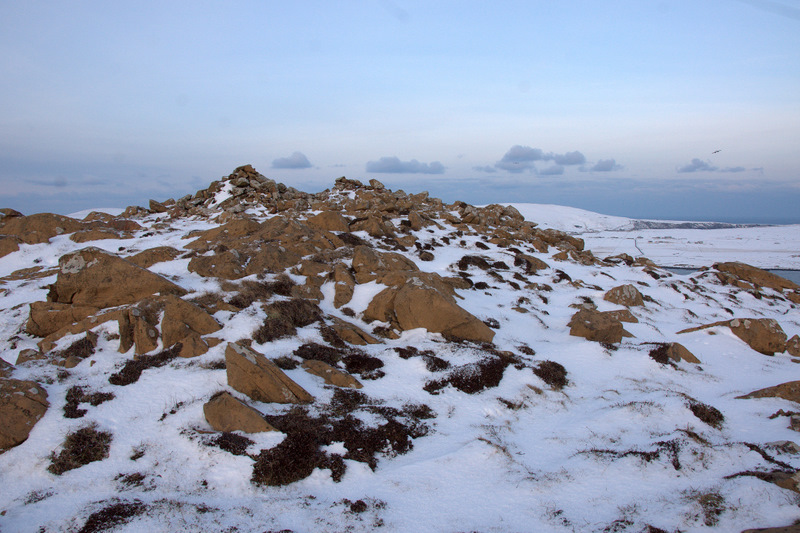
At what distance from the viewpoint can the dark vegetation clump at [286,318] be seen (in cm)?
1488

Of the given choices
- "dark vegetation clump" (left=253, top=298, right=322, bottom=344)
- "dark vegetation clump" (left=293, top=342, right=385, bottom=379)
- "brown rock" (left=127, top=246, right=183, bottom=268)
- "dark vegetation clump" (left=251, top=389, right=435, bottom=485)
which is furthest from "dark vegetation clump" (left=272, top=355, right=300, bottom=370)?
Result: "brown rock" (left=127, top=246, right=183, bottom=268)

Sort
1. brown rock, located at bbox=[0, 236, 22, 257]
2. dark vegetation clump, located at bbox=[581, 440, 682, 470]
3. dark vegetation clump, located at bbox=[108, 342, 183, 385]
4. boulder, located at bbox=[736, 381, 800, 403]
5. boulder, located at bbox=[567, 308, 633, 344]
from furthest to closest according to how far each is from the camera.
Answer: brown rock, located at bbox=[0, 236, 22, 257] → boulder, located at bbox=[567, 308, 633, 344] → boulder, located at bbox=[736, 381, 800, 403] → dark vegetation clump, located at bbox=[108, 342, 183, 385] → dark vegetation clump, located at bbox=[581, 440, 682, 470]

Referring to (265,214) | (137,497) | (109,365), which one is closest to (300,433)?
(137,497)

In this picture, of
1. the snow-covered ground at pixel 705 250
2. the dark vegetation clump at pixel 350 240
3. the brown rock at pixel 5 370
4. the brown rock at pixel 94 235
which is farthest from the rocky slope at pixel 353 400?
the snow-covered ground at pixel 705 250

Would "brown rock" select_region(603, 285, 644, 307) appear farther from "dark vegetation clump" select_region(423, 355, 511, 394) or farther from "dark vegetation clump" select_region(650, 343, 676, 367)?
"dark vegetation clump" select_region(423, 355, 511, 394)

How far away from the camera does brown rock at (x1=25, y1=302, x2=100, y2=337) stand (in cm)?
1497

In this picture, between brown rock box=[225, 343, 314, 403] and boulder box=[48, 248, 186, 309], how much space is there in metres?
7.32

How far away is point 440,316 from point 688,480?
10.0m

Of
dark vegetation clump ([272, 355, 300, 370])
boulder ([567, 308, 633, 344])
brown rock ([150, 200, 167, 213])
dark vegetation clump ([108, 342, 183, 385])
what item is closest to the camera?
dark vegetation clump ([108, 342, 183, 385])

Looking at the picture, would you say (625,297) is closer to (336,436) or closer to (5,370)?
(336,436)

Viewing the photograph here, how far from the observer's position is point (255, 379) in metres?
11.6

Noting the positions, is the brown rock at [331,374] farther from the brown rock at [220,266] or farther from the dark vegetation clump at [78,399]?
the brown rock at [220,266]

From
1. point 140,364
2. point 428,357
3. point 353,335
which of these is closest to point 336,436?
point 428,357

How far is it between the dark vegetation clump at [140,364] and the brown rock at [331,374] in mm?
4533
